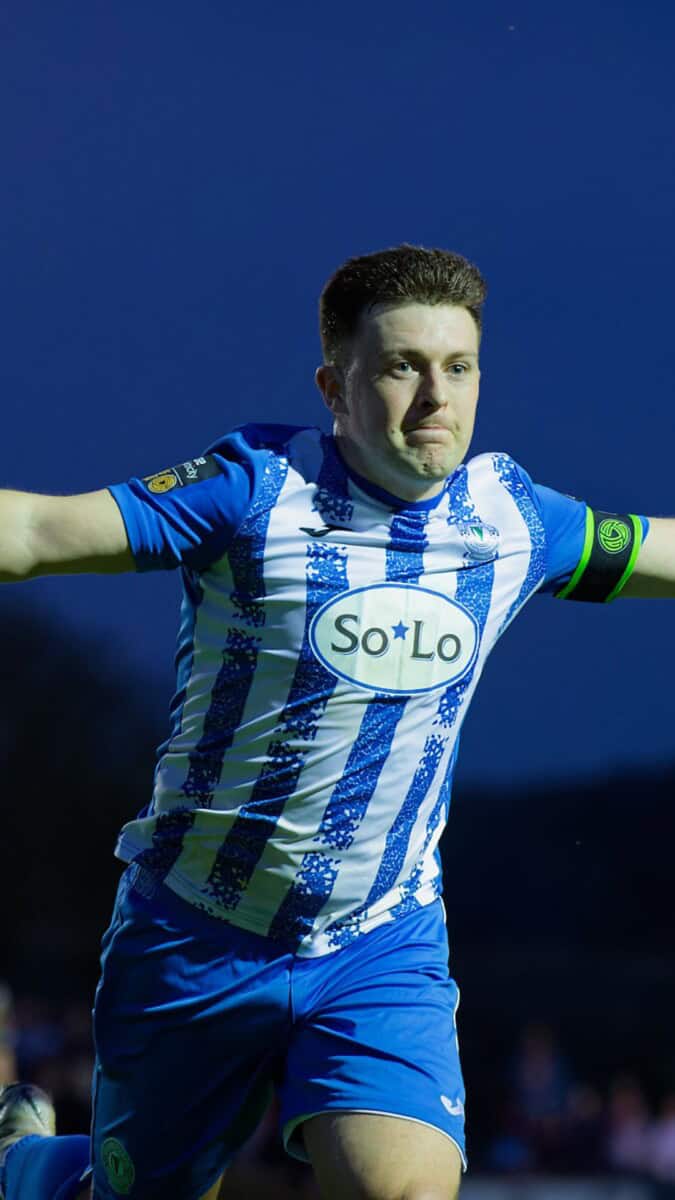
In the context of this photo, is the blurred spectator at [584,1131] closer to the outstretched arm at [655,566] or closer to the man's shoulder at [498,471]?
the outstretched arm at [655,566]

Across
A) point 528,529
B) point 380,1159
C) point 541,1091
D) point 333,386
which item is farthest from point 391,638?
point 541,1091

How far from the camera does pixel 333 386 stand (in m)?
2.39

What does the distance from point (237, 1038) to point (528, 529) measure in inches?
35.3

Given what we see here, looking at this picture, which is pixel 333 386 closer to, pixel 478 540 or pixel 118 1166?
pixel 478 540

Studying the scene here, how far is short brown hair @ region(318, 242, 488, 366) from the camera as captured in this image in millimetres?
2279

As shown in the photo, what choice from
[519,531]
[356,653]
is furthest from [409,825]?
[519,531]

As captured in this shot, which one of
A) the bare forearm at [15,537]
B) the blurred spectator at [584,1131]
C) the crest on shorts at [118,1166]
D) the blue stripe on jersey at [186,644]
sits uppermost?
the bare forearm at [15,537]

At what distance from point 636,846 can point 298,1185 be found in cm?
227

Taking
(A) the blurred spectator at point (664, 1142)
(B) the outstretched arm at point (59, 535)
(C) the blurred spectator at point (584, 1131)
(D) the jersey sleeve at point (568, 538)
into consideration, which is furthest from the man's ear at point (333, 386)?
(C) the blurred spectator at point (584, 1131)

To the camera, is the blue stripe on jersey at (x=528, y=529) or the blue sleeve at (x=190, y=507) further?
the blue stripe on jersey at (x=528, y=529)

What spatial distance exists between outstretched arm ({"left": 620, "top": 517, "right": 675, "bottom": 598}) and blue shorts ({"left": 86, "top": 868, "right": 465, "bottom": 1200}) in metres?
0.63

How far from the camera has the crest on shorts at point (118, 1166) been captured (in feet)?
7.85

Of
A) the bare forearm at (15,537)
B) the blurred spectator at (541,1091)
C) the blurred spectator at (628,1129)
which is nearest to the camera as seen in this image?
the bare forearm at (15,537)

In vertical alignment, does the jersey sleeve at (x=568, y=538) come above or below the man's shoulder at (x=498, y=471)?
below
